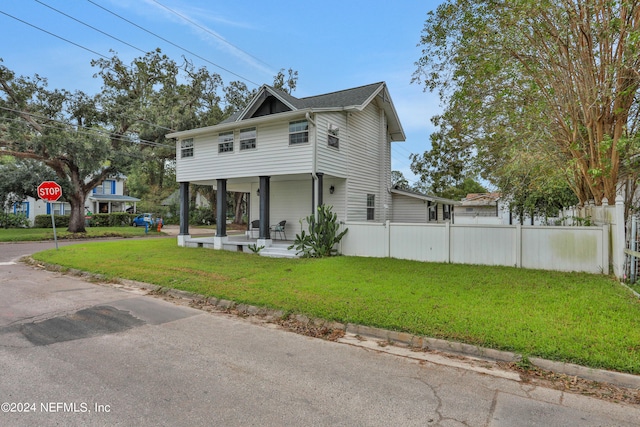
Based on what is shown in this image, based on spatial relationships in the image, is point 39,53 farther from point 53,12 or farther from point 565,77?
point 565,77

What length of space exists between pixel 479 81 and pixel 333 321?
7103mm

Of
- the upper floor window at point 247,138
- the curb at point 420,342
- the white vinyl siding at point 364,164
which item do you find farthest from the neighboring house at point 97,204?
the curb at point 420,342

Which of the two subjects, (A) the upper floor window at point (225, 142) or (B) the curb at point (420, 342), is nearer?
(B) the curb at point (420, 342)

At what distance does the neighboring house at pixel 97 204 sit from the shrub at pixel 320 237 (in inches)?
1041

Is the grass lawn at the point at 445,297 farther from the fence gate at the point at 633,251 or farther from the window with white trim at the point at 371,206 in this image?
the window with white trim at the point at 371,206

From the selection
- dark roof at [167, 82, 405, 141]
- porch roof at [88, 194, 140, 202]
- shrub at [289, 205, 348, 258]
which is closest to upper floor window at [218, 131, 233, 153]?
dark roof at [167, 82, 405, 141]

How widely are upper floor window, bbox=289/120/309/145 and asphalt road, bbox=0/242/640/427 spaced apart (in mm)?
7776

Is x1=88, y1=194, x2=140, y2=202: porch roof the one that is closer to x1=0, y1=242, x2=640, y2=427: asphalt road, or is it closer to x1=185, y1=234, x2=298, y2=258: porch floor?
x1=185, y1=234, x2=298, y2=258: porch floor

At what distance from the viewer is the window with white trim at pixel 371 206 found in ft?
48.8

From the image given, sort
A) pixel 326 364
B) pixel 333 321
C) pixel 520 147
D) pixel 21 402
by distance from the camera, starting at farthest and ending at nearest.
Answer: pixel 520 147
pixel 333 321
pixel 326 364
pixel 21 402

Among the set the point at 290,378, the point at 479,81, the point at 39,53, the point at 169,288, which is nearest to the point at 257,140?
the point at 169,288

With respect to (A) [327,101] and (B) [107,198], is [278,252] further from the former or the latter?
(B) [107,198]

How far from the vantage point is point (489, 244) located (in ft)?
30.7

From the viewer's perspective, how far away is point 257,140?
13031mm
